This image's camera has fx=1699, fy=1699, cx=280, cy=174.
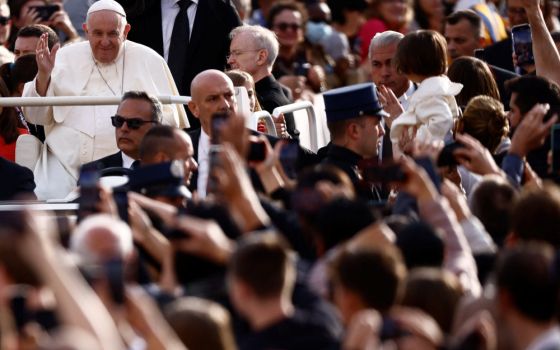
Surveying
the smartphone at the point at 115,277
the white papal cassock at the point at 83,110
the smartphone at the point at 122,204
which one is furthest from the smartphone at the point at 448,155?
the smartphone at the point at 115,277

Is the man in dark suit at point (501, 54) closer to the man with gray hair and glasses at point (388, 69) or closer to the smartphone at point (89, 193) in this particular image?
the man with gray hair and glasses at point (388, 69)

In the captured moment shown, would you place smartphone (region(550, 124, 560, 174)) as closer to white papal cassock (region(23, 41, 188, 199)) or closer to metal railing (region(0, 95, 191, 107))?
Result: metal railing (region(0, 95, 191, 107))

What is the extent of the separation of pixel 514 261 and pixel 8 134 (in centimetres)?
580

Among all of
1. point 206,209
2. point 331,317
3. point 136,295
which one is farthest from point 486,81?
point 136,295

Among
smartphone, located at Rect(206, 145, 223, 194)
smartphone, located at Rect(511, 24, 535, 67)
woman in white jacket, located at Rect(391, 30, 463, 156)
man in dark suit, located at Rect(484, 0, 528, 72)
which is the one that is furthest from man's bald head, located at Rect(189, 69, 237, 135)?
man in dark suit, located at Rect(484, 0, 528, 72)

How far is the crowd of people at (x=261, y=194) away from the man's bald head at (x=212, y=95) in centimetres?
1

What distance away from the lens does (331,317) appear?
6266 millimetres

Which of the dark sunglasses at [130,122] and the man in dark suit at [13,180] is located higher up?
the dark sunglasses at [130,122]

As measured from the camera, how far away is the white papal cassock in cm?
1066

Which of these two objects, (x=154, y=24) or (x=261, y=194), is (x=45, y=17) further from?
(x=261, y=194)

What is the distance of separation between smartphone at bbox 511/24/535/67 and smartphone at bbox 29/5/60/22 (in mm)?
4049

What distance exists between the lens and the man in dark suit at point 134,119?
32.3 ft

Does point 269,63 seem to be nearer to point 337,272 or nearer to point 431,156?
point 431,156

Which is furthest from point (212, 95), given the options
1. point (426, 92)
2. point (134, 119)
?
point (426, 92)
